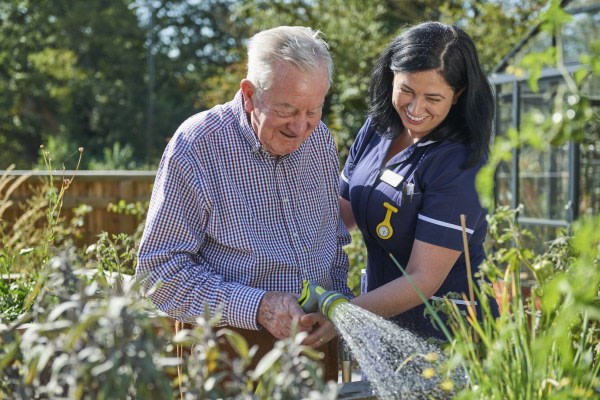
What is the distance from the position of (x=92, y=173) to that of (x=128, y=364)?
18.4 ft

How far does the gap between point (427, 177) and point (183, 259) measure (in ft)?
2.50

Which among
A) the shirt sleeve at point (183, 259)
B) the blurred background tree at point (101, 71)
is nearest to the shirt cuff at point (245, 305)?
the shirt sleeve at point (183, 259)

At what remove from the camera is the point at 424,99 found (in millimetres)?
2406

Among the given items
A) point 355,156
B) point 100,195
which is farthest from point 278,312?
point 100,195

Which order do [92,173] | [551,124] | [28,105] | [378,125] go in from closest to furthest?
[551,124] < [378,125] < [92,173] < [28,105]

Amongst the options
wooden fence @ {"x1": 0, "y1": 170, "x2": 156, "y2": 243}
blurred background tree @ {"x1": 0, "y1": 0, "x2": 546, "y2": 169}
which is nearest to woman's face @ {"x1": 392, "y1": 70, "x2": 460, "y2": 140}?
wooden fence @ {"x1": 0, "y1": 170, "x2": 156, "y2": 243}

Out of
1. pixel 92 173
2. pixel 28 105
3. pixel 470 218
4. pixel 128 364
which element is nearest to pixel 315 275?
pixel 470 218

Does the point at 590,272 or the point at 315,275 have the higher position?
the point at 590,272

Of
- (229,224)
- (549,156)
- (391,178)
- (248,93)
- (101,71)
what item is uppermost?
(101,71)

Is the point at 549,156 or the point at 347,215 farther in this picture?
the point at 549,156

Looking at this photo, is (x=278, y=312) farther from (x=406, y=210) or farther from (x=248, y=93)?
(x=248, y=93)

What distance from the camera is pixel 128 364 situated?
108 centimetres

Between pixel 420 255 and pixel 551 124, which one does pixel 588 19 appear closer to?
pixel 420 255

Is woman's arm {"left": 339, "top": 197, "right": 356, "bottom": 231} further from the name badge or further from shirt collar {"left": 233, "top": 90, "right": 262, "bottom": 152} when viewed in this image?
shirt collar {"left": 233, "top": 90, "right": 262, "bottom": 152}
